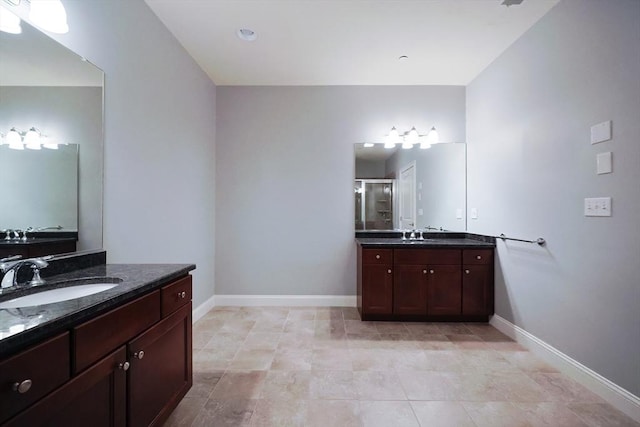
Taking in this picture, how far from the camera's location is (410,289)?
115 inches

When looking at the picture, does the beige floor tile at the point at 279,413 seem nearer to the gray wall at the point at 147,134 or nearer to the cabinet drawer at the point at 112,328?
the cabinet drawer at the point at 112,328

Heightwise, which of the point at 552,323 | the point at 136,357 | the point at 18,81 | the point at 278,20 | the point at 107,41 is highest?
the point at 278,20

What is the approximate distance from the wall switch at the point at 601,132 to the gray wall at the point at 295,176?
1.68 meters

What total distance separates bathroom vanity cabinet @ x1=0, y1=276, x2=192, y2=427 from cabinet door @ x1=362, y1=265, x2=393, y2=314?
1820 mm

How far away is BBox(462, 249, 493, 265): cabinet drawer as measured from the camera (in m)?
2.90

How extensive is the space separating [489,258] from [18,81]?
146 inches

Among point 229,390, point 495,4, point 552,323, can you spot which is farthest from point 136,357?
point 495,4

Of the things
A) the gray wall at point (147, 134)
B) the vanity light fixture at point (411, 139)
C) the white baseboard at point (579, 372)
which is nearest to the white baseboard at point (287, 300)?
the gray wall at point (147, 134)

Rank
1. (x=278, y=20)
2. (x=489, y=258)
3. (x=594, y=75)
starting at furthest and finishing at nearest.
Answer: (x=489, y=258), (x=278, y=20), (x=594, y=75)

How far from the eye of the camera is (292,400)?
1.72m

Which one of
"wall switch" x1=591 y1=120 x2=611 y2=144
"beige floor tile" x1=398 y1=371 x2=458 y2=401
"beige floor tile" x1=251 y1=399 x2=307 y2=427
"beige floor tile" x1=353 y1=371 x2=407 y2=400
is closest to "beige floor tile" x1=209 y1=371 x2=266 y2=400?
"beige floor tile" x1=251 y1=399 x2=307 y2=427

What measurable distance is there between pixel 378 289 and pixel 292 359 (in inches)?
46.0

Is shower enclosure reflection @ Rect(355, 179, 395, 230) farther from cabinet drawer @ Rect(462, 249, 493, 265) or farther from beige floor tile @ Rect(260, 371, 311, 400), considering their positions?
beige floor tile @ Rect(260, 371, 311, 400)

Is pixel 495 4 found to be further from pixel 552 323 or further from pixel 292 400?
pixel 292 400
